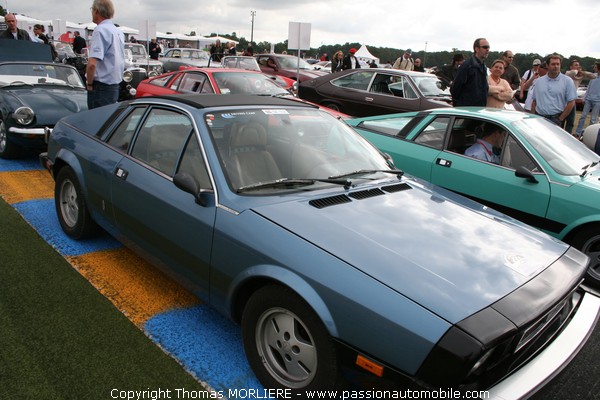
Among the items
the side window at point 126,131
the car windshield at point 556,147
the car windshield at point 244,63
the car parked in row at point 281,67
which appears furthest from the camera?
the car parked in row at point 281,67

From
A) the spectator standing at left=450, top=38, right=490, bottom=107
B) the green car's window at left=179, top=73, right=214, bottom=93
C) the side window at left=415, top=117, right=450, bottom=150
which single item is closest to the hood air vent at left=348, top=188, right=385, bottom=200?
the side window at left=415, top=117, right=450, bottom=150

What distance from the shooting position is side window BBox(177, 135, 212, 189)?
2584 mm

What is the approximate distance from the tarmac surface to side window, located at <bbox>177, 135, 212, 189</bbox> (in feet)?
2.92

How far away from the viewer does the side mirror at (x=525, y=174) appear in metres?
3.78

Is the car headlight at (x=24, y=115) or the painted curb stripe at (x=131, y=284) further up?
the car headlight at (x=24, y=115)

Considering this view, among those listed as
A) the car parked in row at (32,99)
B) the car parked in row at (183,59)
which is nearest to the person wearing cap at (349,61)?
the car parked in row at (183,59)

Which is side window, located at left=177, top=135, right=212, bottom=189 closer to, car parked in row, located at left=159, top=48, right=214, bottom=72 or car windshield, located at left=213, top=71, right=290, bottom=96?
car windshield, located at left=213, top=71, right=290, bottom=96

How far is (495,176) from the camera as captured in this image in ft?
13.3

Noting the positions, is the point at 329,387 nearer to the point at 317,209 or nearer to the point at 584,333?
the point at 317,209

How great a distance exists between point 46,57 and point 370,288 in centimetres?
853

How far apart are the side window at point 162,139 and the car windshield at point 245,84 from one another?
438 centimetres

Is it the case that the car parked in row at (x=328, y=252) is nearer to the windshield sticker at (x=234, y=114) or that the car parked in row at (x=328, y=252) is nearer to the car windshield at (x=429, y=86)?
the windshield sticker at (x=234, y=114)

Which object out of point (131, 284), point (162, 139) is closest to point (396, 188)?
point (162, 139)

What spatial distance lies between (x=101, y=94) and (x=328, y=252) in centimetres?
452
